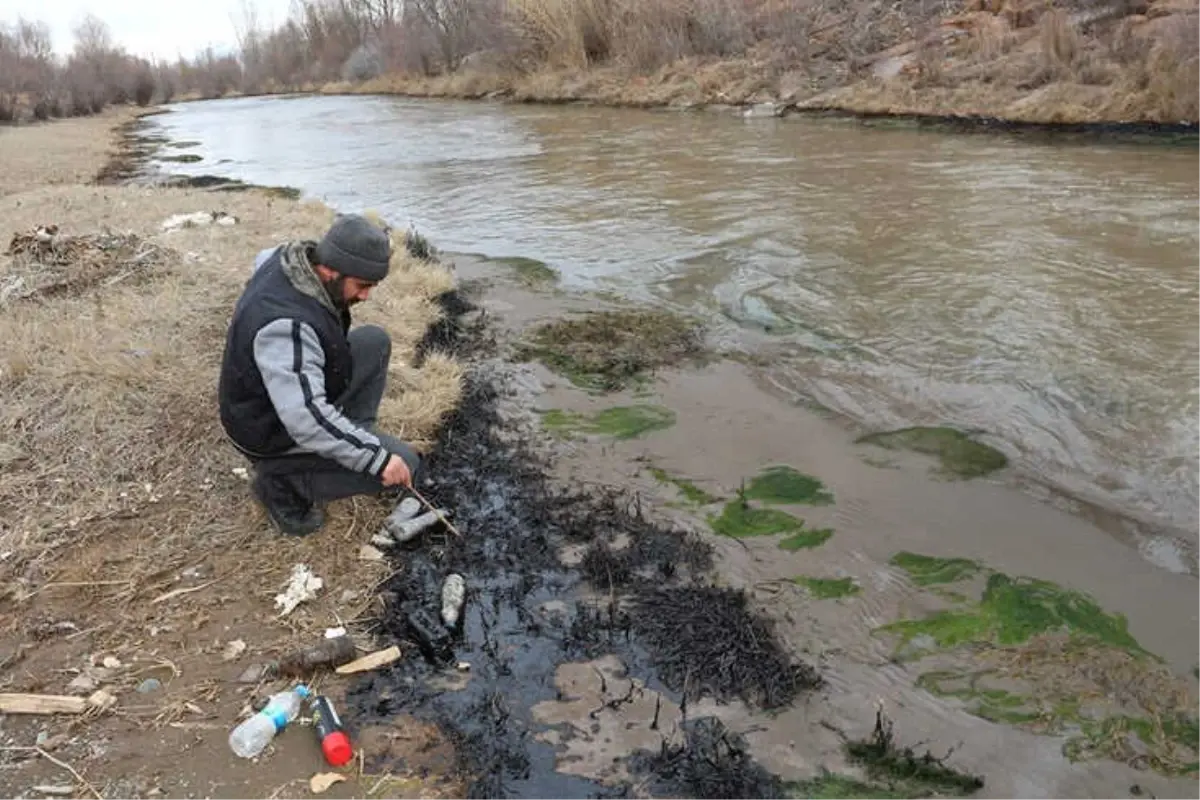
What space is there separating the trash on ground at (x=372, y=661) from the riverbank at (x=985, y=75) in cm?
1527

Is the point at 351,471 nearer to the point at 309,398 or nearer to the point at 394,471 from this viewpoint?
the point at 394,471

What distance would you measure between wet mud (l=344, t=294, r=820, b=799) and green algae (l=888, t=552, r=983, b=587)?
830 mm

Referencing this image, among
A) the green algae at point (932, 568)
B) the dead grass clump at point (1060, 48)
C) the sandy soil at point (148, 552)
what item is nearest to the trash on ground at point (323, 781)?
the sandy soil at point (148, 552)

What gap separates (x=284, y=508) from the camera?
4270 mm

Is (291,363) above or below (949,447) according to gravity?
above

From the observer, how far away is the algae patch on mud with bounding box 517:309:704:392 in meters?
6.45

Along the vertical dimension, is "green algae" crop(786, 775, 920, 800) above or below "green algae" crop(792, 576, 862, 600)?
below

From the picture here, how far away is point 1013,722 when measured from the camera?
322cm

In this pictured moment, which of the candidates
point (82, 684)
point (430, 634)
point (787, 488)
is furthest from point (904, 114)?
point (82, 684)

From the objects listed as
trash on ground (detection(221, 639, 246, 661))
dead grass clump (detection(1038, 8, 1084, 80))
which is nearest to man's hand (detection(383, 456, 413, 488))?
trash on ground (detection(221, 639, 246, 661))

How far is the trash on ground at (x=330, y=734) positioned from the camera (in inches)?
119

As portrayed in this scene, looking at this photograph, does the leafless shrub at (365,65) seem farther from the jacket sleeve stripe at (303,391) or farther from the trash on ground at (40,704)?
the trash on ground at (40,704)

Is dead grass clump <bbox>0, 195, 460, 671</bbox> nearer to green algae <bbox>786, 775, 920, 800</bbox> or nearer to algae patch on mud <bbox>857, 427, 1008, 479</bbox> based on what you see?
green algae <bbox>786, 775, 920, 800</bbox>

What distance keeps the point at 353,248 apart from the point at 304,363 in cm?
51
